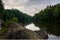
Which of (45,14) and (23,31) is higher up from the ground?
(45,14)

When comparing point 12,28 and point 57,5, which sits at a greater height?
point 57,5

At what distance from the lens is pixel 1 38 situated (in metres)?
9.34

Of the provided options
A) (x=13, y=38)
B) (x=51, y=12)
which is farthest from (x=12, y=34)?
(x=51, y=12)

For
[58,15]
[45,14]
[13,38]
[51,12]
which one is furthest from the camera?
[45,14]

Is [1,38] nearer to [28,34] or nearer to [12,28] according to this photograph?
[12,28]

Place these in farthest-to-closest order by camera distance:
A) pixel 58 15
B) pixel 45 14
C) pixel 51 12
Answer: pixel 45 14 → pixel 51 12 → pixel 58 15

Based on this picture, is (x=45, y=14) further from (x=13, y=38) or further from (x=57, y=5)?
(x=13, y=38)

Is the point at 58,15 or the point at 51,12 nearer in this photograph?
the point at 58,15

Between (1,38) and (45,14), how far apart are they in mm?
52241

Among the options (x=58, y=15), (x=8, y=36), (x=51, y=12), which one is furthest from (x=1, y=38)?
(x=51, y=12)

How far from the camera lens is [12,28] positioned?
9391 mm

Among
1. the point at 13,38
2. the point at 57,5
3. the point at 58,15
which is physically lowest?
the point at 13,38

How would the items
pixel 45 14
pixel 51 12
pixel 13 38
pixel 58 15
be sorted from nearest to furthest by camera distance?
pixel 13 38
pixel 58 15
pixel 51 12
pixel 45 14

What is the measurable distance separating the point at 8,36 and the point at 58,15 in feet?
132
